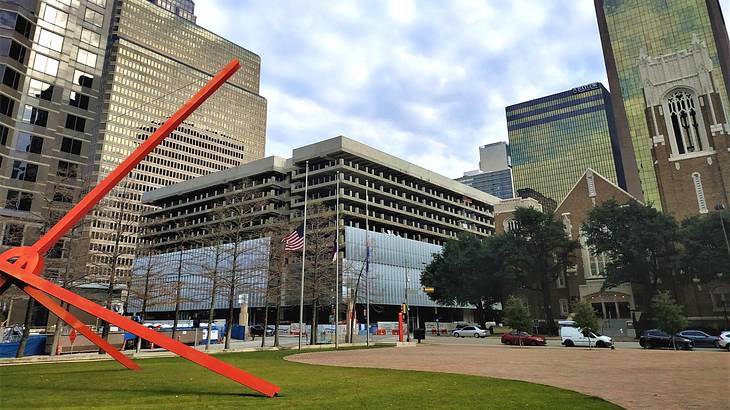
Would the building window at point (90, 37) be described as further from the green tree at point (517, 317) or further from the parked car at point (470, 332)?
the parked car at point (470, 332)

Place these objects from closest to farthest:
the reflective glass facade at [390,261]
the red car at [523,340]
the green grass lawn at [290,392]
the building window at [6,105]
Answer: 1. the green grass lawn at [290,392]
2. the red car at [523,340]
3. the building window at [6,105]
4. the reflective glass facade at [390,261]

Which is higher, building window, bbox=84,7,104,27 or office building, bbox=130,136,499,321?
building window, bbox=84,7,104,27

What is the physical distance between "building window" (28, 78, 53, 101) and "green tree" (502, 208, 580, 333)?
194 ft

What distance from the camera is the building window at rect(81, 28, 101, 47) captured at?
5341 centimetres

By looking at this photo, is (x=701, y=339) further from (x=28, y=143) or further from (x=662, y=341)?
(x=28, y=143)

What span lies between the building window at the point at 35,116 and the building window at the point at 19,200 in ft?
25.6

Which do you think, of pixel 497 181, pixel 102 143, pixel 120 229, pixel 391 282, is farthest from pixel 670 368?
pixel 497 181

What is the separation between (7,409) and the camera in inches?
371

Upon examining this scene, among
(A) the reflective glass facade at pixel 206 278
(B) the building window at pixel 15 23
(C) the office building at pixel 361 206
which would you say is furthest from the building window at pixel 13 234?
(C) the office building at pixel 361 206

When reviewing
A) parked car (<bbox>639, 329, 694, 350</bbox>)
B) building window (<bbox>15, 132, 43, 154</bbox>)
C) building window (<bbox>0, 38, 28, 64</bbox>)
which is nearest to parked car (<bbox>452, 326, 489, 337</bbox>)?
parked car (<bbox>639, 329, 694, 350</bbox>)

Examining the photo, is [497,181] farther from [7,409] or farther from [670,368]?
[7,409]

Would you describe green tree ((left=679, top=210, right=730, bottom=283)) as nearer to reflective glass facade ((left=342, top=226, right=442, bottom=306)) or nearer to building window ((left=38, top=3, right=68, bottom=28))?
reflective glass facade ((left=342, top=226, right=442, bottom=306))

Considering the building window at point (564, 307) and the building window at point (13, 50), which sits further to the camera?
the building window at point (564, 307)

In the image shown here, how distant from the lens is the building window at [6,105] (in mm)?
44969
